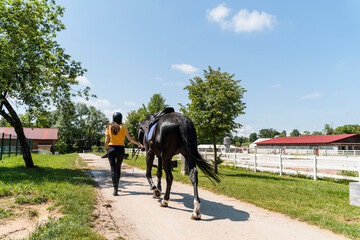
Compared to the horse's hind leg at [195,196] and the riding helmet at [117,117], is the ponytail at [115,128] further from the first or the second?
the horse's hind leg at [195,196]

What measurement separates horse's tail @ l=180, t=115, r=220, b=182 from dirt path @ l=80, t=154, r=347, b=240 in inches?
34.3

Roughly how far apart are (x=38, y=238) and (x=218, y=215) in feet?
10.4

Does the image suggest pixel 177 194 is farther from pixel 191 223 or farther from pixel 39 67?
pixel 39 67

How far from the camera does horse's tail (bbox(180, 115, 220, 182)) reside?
502 centimetres

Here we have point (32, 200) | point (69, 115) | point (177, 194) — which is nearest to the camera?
point (32, 200)

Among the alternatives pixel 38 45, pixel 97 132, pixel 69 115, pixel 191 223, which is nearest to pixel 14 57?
pixel 38 45

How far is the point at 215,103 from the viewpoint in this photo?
1301 centimetres

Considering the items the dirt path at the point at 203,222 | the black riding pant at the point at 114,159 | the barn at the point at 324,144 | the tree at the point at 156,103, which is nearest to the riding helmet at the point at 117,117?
the black riding pant at the point at 114,159

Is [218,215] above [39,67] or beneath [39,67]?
beneath

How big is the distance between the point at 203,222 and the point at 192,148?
1459mm

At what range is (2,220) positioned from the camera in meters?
4.28

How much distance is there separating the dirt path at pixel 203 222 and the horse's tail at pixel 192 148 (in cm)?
87

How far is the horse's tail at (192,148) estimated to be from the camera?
16.5 feet

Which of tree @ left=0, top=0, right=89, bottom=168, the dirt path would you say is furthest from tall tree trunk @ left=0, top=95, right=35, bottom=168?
the dirt path
